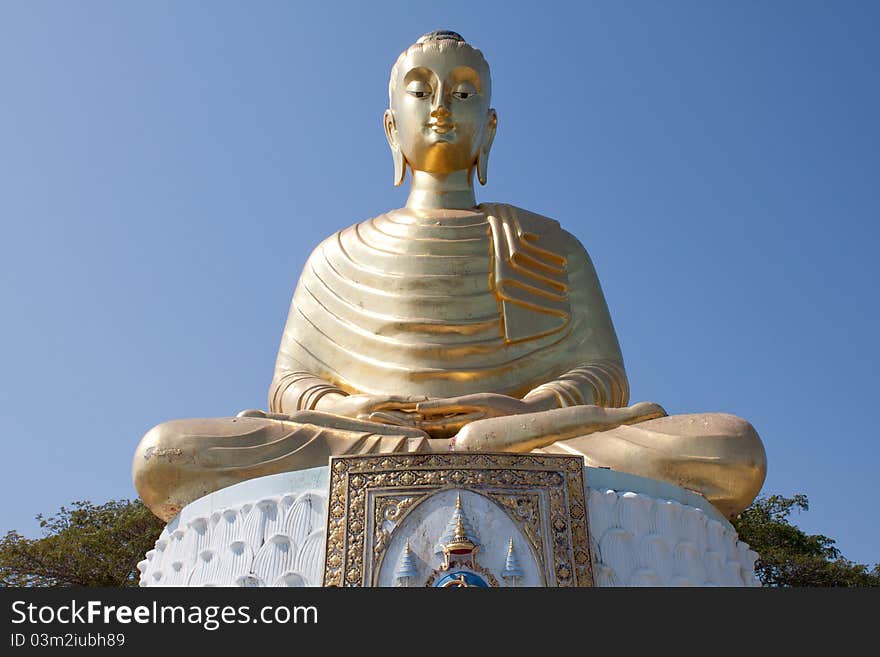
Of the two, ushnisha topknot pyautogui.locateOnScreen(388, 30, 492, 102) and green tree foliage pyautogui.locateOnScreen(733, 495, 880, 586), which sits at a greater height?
ushnisha topknot pyautogui.locateOnScreen(388, 30, 492, 102)

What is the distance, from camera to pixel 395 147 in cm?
968

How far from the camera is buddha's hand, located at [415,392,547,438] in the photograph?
7531 mm

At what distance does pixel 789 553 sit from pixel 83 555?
652 cm

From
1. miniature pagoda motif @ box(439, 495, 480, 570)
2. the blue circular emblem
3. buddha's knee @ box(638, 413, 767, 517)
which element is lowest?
the blue circular emblem

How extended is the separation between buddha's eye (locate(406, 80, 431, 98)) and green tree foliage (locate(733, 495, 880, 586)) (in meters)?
5.40

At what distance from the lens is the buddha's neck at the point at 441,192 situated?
30.8ft

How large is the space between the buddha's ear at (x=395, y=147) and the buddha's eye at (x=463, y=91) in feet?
1.74

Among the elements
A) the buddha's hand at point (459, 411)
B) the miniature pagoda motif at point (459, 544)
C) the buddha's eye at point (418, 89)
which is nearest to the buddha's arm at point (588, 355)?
the buddha's hand at point (459, 411)

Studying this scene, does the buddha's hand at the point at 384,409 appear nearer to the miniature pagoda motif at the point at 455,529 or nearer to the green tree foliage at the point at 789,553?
the miniature pagoda motif at the point at 455,529

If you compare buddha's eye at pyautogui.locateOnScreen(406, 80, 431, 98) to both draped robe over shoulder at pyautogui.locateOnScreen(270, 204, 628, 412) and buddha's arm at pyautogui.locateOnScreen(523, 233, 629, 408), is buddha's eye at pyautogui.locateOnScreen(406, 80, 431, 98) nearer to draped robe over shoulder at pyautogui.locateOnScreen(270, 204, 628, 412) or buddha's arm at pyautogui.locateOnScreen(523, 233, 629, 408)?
draped robe over shoulder at pyautogui.locateOnScreen(270, 204, 628, 412)

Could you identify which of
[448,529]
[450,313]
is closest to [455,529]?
[448,529]

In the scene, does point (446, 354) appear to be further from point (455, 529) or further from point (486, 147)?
point (455, 529)

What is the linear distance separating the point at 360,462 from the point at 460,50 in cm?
397

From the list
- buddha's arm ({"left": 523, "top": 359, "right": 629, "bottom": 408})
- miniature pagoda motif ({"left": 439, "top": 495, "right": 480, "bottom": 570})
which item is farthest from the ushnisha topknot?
miniature pagoda motif ({"left": 439, "top": 495, "right": 480, "bottom": 570})
